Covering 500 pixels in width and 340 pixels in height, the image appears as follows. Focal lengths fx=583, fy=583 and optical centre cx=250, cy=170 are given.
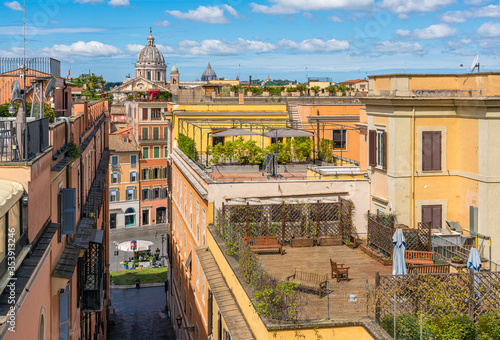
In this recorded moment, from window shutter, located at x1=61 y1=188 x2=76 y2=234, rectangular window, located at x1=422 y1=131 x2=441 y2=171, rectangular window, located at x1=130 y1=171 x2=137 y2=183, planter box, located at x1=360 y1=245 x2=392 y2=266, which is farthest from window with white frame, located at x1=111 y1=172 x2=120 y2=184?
window shutter, located at x1=61 y1=188 x2=76 y2=234

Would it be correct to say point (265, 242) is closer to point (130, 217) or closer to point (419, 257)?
point (419, 257)

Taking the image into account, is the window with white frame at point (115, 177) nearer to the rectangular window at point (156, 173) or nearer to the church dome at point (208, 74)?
the rectangular window at point (156, 173)

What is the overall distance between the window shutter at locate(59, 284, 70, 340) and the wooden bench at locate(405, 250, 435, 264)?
8.88 m

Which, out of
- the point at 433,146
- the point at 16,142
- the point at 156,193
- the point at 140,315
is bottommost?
the point at 140,315

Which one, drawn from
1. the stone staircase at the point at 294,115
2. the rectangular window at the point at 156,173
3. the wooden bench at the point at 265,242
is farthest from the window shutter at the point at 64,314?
the rectangular window at the point at 156,173

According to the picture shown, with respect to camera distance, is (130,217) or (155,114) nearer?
(130,217)

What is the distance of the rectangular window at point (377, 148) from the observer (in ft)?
62.9

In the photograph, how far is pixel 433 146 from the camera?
1884cm

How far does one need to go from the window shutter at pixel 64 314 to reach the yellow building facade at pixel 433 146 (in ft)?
34.7

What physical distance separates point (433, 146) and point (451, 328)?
30.3 ft

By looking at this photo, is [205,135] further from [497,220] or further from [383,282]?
[383,282]

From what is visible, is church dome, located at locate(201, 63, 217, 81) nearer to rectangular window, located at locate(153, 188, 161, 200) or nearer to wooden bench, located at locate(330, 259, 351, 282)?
rectangular window, located at locate(153, 188, 161, 200)

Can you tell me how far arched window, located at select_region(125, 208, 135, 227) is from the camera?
71250mm

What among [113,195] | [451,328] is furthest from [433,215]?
[113,195]
